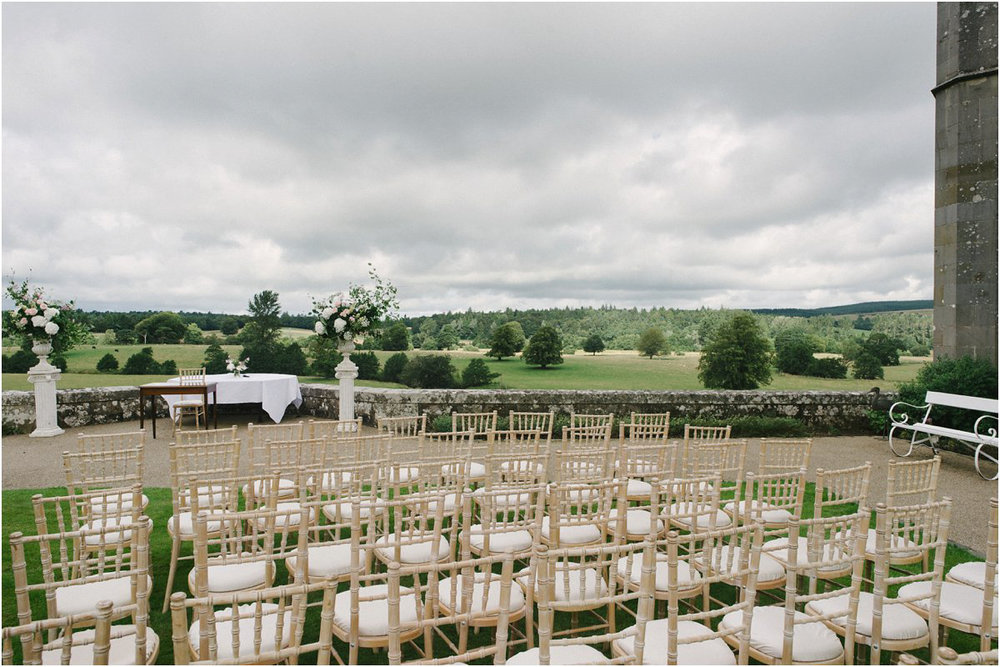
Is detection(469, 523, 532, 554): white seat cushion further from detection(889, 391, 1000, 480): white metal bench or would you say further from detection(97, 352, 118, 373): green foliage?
detection(97, 352, 118, 373): green foliage

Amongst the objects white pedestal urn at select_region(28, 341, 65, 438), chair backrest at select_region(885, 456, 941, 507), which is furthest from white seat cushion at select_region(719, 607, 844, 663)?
white pedestal urn at select_region(28, 341, 65, 438)

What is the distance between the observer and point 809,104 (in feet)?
37.6

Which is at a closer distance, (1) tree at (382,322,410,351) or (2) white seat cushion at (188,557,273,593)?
(2) white seat cushion at (188,557,273,593)

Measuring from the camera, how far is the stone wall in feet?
33.6

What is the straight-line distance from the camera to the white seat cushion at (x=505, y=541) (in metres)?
3.27

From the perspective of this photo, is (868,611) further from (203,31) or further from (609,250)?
(609,250)

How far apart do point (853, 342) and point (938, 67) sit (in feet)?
17.5

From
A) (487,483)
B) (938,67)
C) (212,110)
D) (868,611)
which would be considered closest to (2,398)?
(212,110)

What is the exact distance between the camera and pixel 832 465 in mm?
7746

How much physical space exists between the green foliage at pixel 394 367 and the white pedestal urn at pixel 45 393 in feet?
18.7

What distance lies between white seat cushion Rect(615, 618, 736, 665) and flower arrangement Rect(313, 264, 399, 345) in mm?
7705

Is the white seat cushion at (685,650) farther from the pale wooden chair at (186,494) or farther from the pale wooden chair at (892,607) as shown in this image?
the pale wooden chair at (186,494)

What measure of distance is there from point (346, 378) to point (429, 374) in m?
2.61

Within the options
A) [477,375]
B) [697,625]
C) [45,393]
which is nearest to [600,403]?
[477,375]
